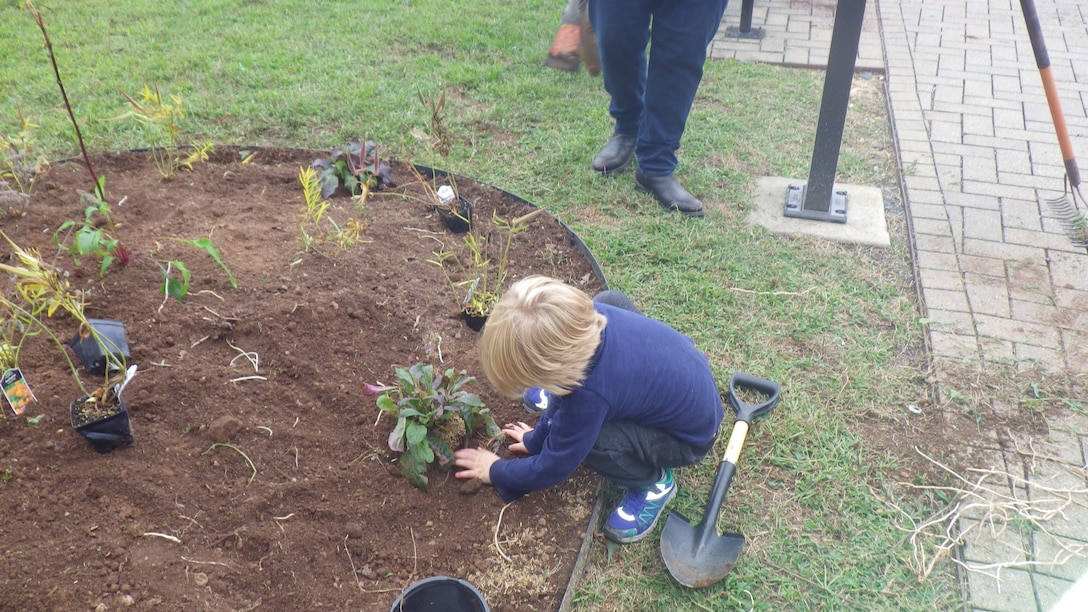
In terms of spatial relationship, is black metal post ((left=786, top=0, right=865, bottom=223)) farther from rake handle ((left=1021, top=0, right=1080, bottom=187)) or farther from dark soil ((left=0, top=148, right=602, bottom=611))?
dark soil ((left=0, top=148, right=602, bottom=611))

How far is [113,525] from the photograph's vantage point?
2074 millimetres

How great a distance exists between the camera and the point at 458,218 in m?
3.44

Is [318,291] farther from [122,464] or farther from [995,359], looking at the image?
[995,359]

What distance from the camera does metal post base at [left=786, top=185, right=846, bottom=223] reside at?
378 centimetres

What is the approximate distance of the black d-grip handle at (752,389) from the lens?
2635 millimetres

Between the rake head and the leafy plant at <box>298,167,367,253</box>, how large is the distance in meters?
3.19

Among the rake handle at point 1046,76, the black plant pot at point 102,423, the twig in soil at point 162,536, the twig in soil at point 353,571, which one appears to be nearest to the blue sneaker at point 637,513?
the twig in soil at point 353,571

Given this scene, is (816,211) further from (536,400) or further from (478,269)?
(536,400)

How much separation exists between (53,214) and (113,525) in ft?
6.18

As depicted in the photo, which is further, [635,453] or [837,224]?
[837,224]

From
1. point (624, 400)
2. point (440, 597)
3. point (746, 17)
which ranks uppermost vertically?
point (746, 17)

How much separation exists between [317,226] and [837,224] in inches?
101

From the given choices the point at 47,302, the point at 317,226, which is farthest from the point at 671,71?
the point at 47,302

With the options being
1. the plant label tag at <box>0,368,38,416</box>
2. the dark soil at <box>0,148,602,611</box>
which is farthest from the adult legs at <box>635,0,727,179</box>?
the plant label tag at <box>0,368,38,416</box>
